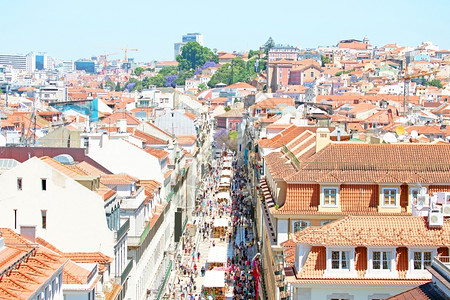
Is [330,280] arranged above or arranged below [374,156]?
below

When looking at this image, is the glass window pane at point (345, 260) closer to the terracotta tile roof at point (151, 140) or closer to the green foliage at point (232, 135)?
the terracotta tile roof at point (151, 140)

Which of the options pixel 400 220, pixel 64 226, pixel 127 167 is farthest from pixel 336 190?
pixel 127 167

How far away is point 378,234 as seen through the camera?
91.9 ft

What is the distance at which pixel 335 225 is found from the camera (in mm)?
28406

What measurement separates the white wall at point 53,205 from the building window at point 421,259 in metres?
10.9

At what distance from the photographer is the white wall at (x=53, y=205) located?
3177 cm

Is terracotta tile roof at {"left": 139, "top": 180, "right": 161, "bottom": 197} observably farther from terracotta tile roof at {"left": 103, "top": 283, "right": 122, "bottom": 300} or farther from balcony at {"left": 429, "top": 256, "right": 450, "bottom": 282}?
balcony at {"left": 429, "top": 256, "right": 450, "bottom": 282}

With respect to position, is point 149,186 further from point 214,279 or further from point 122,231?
point 122,231

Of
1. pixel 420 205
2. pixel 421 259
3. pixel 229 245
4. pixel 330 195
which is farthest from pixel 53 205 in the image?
pixel 229 245

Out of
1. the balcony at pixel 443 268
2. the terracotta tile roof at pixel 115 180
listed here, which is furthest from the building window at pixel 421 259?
the terracotta tile roof at pixel 115 180

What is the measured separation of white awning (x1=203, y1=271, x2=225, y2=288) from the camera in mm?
54031

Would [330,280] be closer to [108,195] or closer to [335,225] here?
[335,225]

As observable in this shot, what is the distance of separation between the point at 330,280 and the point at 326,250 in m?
0.89

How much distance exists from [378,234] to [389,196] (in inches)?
295
